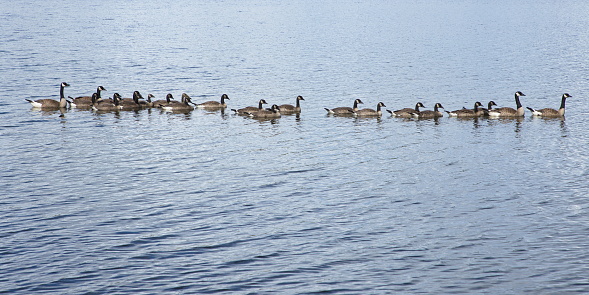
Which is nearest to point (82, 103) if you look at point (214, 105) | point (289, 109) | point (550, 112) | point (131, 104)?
point (131, 104)

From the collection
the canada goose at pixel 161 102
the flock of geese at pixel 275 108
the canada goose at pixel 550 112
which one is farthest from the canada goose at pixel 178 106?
the canada goose at pixel 550 112

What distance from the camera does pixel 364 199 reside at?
2317 centimetres

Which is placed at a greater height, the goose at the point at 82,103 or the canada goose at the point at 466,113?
the goose at the point at 82,103

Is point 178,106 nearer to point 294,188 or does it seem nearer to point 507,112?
point 294,188

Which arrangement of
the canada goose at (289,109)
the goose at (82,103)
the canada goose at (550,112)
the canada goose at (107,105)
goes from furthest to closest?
1. the goose at (82,103)
2. the canada goose at (107,105)
3. the canada goose at (289,109)
4. the canada goose at (550,112)

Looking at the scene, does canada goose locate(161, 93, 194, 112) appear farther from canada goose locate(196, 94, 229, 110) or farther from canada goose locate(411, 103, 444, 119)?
canada goose locate(411, 103, 444, 119)

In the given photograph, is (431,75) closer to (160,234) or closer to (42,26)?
(160,234)

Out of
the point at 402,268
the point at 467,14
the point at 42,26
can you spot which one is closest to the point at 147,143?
the point at 402,268

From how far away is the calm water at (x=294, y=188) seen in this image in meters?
17.0

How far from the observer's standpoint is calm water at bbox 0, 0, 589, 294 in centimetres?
1702

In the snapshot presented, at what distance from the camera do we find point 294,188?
2455 cm

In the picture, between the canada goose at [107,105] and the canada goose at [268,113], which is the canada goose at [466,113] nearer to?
the canada goose at [268,113]

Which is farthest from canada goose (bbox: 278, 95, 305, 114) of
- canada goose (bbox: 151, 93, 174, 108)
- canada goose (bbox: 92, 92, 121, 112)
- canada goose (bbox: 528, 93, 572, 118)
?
Answer: canada goose (bbox: 528, 93, 572, 118)

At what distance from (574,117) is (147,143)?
77.5ft
